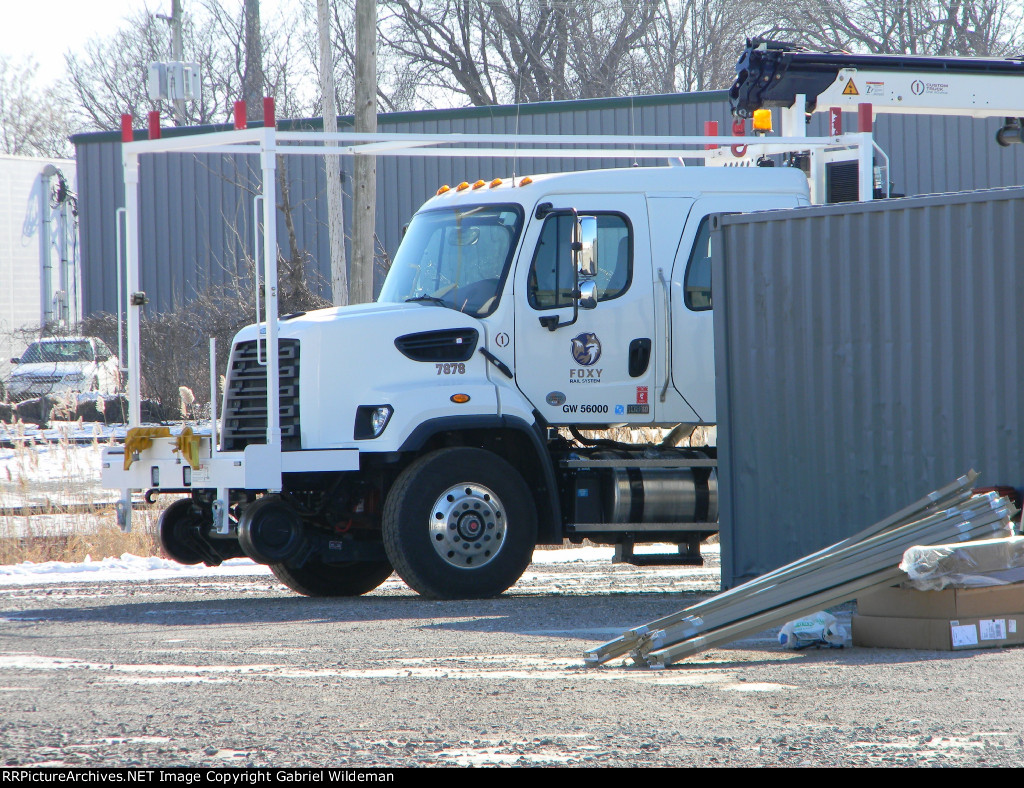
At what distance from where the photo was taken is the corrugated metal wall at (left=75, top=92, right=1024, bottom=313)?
26.8 m

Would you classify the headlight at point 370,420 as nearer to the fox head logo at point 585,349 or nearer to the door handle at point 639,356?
the fox head logo at point 585,349

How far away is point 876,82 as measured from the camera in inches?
459

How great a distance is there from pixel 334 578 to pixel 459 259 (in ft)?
8.53

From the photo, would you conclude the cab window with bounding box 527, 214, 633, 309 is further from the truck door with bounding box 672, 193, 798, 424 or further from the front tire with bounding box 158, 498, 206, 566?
the front tire with bounding box 158, 498, 206, 566

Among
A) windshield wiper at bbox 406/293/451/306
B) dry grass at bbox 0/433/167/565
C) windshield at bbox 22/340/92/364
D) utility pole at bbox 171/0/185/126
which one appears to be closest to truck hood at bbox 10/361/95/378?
windshield at bbox 22/340/92/364

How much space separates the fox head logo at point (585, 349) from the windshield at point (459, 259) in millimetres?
663

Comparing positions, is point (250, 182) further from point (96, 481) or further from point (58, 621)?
point (58, 621)

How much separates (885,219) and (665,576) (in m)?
4.20

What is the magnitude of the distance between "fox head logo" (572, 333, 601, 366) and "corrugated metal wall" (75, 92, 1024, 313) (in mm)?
15142

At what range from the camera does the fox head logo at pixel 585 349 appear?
32.8 ft

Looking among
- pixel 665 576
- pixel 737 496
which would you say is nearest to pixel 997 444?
pixel 737 496

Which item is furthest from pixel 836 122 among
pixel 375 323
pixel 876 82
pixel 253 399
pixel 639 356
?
pixel 253 399

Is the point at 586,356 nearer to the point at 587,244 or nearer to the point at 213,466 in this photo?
the point at 587,244

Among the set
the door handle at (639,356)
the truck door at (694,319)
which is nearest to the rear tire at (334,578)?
the door handle at (639,356)
